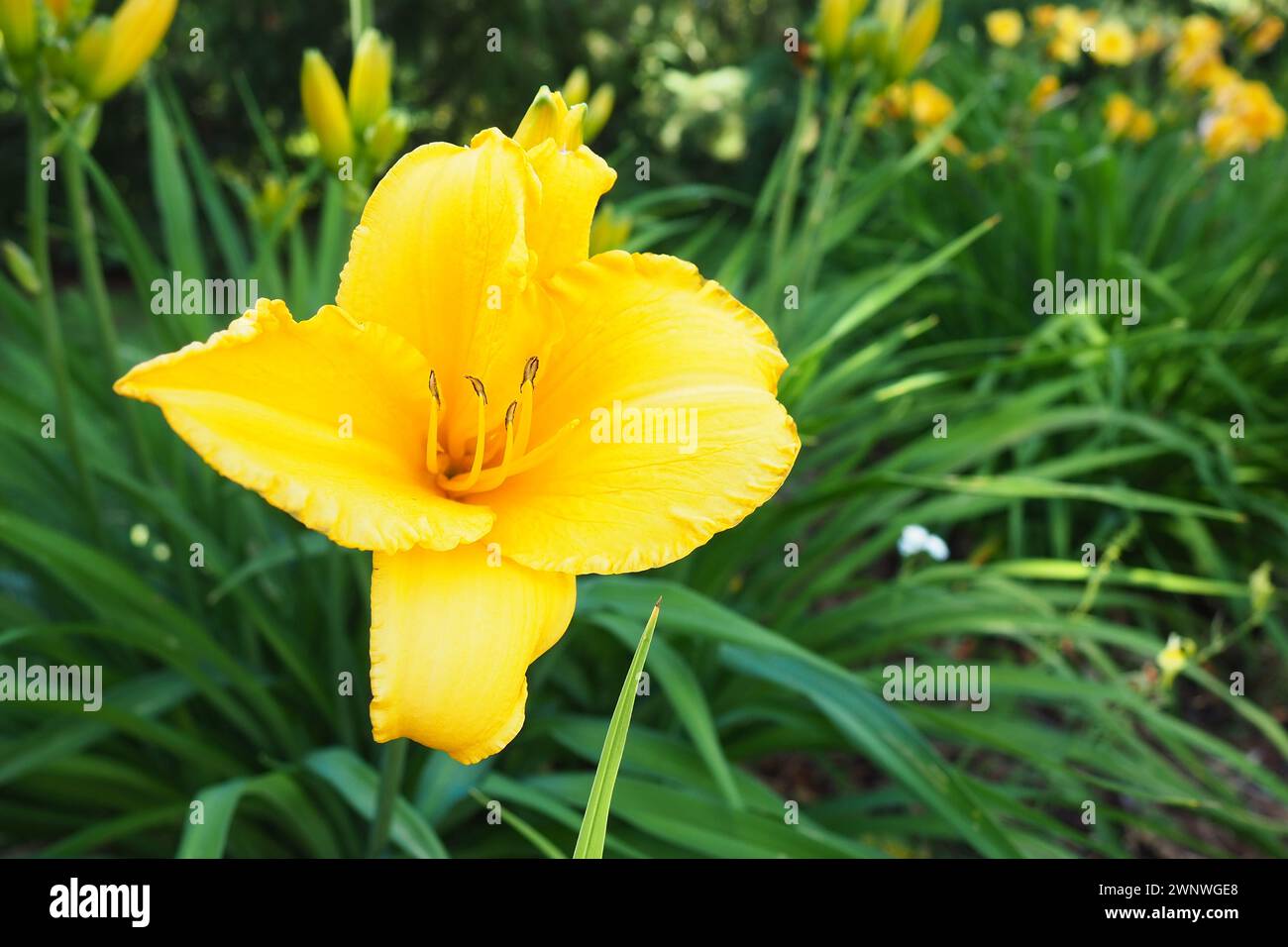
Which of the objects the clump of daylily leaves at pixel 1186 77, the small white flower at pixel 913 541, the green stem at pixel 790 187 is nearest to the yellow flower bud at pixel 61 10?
the green stem at pixel 790 187

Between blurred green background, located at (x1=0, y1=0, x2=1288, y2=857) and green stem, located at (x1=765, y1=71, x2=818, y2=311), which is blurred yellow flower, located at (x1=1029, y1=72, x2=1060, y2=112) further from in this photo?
green stem, located at (x1=765, y1=71, x2=818, y2=311)

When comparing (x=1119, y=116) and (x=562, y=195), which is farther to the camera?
(x=1119, y=116)

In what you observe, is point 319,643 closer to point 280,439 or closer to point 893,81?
point 280,439

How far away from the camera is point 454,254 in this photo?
0.97m

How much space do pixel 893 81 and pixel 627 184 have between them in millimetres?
3440

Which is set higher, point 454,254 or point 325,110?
point 325,110

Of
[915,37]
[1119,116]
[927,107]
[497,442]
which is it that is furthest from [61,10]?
[1119,116]

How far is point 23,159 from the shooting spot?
16.6 ft

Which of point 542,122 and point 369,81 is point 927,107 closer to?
point 369,81

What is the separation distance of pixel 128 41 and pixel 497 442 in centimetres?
80

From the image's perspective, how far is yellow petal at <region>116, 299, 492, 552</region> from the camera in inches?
31.8

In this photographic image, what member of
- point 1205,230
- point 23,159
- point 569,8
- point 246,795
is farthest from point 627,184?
point 246,795

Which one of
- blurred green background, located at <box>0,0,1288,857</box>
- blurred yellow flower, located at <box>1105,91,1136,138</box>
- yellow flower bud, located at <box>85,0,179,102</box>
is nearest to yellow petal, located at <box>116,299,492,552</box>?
blurred green background, located at <box>0,0,1288,857</box>

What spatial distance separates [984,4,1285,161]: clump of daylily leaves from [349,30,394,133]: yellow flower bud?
308cm
